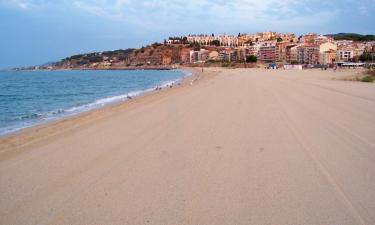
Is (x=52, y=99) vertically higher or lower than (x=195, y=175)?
lower

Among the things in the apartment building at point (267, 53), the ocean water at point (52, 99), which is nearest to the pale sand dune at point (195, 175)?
the ocean water at point (52, 99)

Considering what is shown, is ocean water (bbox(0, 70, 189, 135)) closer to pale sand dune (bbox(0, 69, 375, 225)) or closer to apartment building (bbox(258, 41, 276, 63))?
pale sand dune (bbox(0, 69, 375, 225))

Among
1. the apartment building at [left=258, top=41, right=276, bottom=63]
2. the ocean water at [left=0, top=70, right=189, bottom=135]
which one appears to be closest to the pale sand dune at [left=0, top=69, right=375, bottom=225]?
the ocean water at [left=0, top=70, right=189, bottom=135]

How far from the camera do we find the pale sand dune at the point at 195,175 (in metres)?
4.27

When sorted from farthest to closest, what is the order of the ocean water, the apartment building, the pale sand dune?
the apartment building
the ocean water
the pale sand dune

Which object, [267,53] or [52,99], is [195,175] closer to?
[52,99]

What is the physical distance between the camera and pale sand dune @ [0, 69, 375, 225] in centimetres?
427

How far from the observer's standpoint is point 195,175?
5.70 m

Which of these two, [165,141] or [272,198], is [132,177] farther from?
[165,141]

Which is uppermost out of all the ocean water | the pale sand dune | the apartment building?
the apartment building

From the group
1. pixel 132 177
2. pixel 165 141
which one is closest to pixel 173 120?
pixel 165 141

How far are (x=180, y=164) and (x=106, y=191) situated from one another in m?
1.57

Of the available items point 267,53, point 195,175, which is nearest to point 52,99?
point 195,175

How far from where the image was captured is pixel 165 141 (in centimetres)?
844
